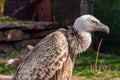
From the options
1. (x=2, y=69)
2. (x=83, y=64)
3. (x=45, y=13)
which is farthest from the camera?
(x=45, y=13)

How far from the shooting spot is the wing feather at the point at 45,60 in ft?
13.1

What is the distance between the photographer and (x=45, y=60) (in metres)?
4.02

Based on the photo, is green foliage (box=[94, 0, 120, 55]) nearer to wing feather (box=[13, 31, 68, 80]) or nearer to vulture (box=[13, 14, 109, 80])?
vulture (box=[13, 14, 109, 80])

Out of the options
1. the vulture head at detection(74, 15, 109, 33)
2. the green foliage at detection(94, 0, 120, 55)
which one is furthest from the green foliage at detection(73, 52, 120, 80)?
the vulture head at detection(74, 15, 109, 33)

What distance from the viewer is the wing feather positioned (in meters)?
3.99

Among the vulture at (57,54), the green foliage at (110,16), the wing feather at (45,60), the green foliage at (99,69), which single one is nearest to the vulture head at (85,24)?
the vulture at (57,54)

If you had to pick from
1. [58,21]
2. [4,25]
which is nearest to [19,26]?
[4,25]

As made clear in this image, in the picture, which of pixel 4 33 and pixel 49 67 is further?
pixel 4 33

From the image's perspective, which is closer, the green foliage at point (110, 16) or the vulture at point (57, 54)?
the vulture at point (57, 54)

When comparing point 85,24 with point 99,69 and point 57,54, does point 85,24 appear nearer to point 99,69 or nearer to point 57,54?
point 57,54

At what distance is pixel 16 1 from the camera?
18750 mm

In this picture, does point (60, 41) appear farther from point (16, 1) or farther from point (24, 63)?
point (16, 1)

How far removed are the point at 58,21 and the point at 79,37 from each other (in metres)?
11.0

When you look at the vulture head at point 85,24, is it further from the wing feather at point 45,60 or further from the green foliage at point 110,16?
the green foliage at point 110,16
